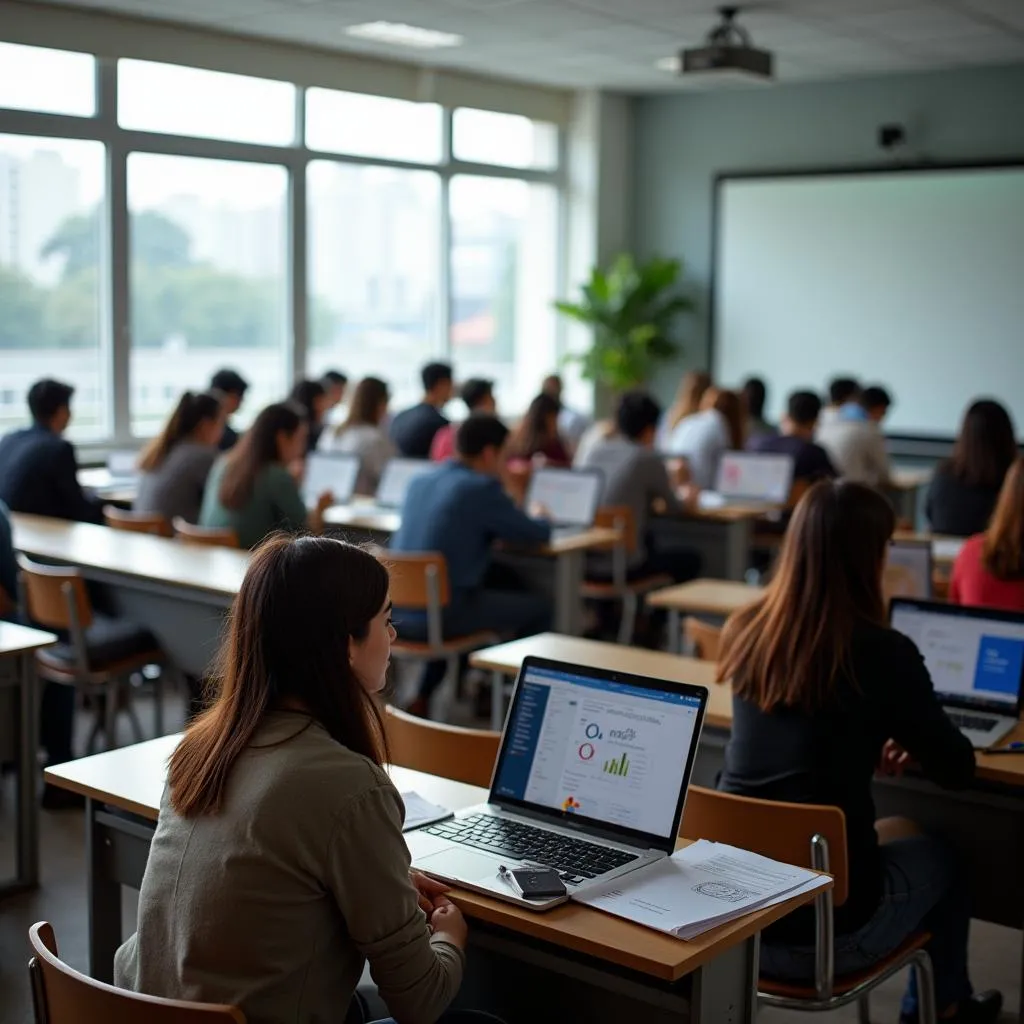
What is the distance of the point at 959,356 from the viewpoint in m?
9.77

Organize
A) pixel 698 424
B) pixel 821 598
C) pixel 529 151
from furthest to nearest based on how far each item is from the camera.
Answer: pixel 529 151, pixel 698 424, pixel 821 598

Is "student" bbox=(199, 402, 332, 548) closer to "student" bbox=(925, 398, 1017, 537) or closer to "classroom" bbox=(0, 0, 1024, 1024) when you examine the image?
"classroom" bbox=(0, 0, 1024, 1024)

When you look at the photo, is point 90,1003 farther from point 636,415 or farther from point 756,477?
point 756,477

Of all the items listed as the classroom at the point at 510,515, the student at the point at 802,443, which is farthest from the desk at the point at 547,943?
the student at the point at 802,443

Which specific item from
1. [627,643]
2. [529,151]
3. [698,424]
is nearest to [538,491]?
[627,643]

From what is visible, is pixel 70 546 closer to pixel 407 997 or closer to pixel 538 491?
pixel 538 491

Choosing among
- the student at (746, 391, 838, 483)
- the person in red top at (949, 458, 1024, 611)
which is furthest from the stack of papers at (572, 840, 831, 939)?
the student at (746, 391, 838, 483)

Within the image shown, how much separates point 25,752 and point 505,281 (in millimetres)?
7695

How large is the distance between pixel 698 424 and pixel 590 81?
375cm

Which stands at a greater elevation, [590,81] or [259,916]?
[590,81]

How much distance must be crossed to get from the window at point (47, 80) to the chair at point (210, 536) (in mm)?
3352

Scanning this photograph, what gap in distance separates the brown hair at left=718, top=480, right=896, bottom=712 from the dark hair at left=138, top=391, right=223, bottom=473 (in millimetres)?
3649

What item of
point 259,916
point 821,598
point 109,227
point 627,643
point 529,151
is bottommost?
point 627,643

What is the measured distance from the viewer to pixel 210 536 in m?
5.33
